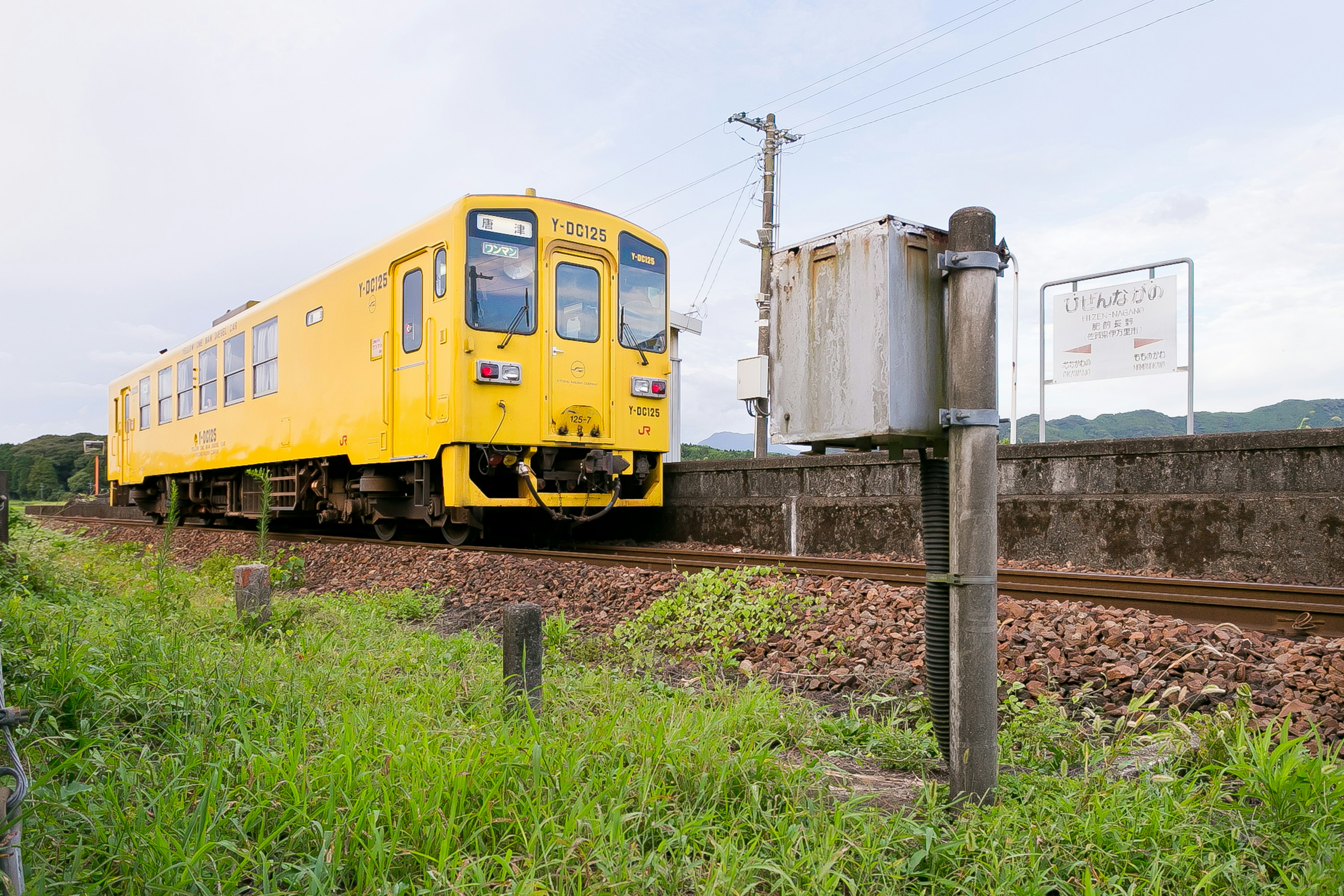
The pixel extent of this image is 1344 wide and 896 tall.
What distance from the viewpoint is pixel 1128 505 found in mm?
7039

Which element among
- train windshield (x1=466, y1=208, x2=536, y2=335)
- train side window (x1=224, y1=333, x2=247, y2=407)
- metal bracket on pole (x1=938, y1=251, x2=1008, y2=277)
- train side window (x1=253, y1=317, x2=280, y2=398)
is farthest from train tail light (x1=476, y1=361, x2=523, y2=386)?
train side window (x1=224, y1=333, x2=247, y2=407)

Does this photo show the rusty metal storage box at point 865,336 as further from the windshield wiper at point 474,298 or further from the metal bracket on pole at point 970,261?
the windshield wiper at point 474,298

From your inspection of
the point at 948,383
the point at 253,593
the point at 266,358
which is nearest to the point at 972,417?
the point at 948,383

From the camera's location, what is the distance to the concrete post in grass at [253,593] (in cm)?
470

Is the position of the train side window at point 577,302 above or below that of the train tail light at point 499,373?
above

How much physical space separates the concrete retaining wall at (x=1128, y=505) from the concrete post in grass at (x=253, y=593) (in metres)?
5.16

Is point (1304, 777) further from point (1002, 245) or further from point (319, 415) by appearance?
point (319, 415)

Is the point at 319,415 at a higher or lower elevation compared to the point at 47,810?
higher

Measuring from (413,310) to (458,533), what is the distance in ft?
8.43

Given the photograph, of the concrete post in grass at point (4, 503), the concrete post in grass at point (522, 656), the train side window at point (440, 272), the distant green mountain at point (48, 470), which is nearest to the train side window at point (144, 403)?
the train side window at point (440, 272)

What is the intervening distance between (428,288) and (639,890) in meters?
7.50

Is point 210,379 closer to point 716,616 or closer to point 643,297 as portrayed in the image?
point 643,297

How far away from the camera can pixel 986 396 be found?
7.75ft

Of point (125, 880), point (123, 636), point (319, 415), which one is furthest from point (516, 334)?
point (125, 880)
